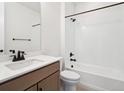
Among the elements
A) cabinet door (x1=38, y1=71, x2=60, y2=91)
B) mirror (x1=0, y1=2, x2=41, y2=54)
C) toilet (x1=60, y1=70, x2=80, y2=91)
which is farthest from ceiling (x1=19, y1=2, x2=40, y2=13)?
toilet (x1=60, y1=70, x2=80, y2=91)

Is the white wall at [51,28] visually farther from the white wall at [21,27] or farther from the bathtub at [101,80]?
the bathtub at [101,80]

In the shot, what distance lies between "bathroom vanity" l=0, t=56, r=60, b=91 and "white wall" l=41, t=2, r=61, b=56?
75 centimetres

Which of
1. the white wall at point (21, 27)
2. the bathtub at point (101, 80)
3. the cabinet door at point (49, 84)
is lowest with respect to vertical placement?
the bathtub at point (101, 80)

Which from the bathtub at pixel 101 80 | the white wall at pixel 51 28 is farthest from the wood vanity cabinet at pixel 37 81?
the bathtub at pixel 101 80

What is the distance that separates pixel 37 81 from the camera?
3.82ft

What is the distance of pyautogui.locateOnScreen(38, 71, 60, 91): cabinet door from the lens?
4.11 ft

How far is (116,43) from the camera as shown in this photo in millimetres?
2389

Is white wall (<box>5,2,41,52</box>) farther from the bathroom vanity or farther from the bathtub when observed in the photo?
the bathtub

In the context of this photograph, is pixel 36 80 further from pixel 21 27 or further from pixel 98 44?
pixel 98 44

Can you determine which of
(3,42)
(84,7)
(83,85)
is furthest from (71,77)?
(84,7)

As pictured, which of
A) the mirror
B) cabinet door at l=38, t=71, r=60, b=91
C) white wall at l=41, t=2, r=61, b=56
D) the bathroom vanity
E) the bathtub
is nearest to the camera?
the bathroom vanity

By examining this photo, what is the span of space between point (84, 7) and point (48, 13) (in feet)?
3.92

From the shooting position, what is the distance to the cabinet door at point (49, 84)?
4.11 feet

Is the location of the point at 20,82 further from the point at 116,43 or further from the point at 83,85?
the point at 116,43
